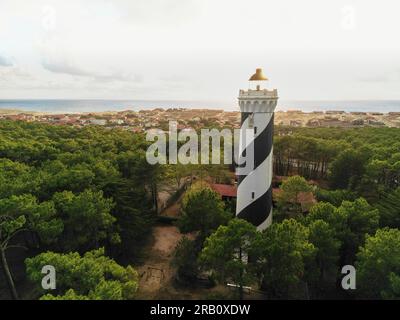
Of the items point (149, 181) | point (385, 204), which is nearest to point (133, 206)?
point (149, 181)

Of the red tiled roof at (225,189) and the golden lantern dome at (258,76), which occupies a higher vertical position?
the golden lantern dome at (258,76)

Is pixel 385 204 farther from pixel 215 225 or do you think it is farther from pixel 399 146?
pixel 399 146

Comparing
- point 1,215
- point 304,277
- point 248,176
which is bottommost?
point 304,277

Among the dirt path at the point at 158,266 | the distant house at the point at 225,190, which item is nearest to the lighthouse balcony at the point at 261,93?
the dirt path at the point at 158,266

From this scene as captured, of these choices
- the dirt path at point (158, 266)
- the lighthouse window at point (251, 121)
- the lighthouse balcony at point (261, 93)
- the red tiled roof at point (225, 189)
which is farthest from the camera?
the red tiled roof at point (225, 189)

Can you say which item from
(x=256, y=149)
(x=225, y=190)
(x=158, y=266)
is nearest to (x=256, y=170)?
(x=256, y=149)

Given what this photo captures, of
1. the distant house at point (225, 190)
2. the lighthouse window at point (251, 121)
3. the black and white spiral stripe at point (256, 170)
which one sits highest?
the lighthouse window at point (251, 121)

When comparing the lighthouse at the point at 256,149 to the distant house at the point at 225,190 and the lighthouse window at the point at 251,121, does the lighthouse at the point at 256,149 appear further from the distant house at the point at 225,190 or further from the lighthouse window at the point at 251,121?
the distant house at the point at 225,190
